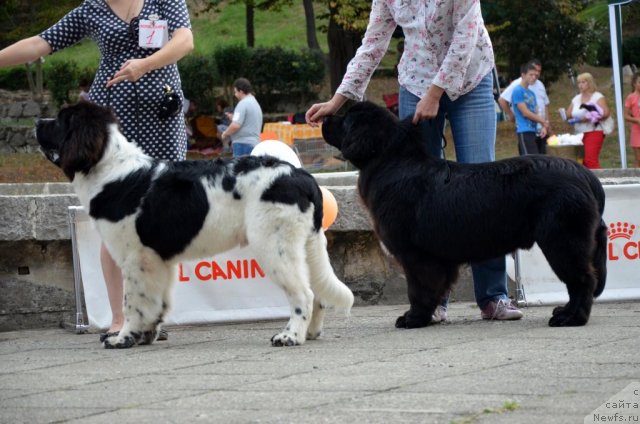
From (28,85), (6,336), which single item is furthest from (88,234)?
(28,85)

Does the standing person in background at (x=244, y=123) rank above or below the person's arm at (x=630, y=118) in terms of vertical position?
above

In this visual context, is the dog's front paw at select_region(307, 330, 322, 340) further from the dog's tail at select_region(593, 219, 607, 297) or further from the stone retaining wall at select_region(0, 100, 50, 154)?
the stone retaining wall at select_region(0, 100, 50, 154)

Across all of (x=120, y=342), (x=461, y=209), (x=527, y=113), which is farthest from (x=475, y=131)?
(x=527, y=113)

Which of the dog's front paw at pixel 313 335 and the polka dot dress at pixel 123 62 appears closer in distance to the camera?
the dog's front paw at pixel 313 335

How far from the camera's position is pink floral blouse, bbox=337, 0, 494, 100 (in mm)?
5785

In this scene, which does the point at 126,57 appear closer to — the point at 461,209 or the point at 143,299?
the point at 143,299

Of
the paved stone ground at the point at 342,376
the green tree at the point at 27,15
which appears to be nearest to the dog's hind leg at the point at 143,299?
the paved stone ground at the point at 342,376

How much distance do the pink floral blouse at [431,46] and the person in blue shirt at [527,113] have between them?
410 inches

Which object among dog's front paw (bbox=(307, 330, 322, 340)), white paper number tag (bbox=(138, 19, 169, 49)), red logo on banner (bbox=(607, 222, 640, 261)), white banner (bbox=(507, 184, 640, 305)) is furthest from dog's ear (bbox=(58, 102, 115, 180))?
red logo on banner (bbox=(607, 222, 640, 261))

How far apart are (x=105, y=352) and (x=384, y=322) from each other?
1.75 metres

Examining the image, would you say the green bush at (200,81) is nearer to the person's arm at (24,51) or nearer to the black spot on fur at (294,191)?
the person's arm at (24,51)

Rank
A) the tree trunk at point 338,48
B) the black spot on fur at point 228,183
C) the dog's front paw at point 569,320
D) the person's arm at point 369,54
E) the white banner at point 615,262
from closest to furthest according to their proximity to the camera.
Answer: the black spot on fur at point 228,183 < the dog's front paw at point 569,320 < the person's arm at point 369,54 < the white banner at point 615,262 < the tree trunk at point 338,48

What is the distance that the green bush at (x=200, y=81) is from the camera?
27953mm

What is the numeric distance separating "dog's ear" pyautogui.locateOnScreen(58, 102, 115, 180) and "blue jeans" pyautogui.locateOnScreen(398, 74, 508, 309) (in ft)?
5.87
